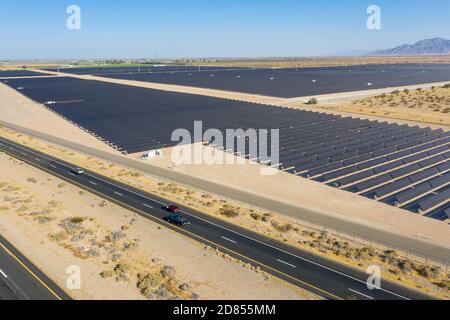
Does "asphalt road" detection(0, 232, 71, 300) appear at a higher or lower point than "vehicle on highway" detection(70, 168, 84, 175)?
lower

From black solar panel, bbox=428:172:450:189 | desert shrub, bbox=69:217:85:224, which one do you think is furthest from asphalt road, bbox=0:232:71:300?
black solar panel, bbox=428:172:450:189

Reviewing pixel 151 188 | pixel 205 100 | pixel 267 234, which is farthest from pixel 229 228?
pixel 205 100

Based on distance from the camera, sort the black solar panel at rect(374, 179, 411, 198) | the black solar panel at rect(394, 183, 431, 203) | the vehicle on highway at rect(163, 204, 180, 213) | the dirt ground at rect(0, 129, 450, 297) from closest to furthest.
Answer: the dirt ground at rect(0, 129, 450, 297)
the vehicle on highway at rect(163, 204, 180, 213)
the black solar panel at rect(394, 183, 431, 203)
the black solar panel at rect(374, 179, 411, 198)

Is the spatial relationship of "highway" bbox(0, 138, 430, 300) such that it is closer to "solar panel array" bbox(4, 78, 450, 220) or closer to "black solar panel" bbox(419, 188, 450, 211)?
"solar panel array" bbox(4, 78, 450, 220)

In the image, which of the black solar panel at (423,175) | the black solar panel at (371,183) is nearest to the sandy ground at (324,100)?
the black solar panel at (423,175)

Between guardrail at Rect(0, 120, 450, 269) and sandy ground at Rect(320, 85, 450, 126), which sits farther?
sandy ground at Rect(320, 85, 450, 126)

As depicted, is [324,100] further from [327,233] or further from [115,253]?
[115,253]

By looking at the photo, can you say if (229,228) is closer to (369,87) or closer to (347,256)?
(347,256)

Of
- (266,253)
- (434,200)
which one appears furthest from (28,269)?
(434,200)
